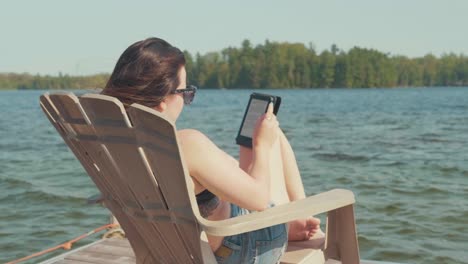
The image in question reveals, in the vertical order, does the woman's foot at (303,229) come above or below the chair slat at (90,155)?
below

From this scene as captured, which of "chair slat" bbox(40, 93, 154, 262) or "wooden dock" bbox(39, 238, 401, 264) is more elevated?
"chair slat" bbox(40, 93, 154, 262)

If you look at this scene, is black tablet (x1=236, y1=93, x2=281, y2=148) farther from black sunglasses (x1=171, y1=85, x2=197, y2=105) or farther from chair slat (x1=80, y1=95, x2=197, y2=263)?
chair slat (x1=80, y1=95, x2=197, y2=263)

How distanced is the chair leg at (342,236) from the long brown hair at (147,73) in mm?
830

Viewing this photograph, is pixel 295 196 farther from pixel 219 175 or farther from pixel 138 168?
pixel 138 168

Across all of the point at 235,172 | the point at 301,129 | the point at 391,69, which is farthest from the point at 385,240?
the point at 391,69

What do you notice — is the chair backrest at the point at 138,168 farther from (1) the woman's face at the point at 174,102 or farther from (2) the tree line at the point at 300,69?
(2) the tree line at the point at 300,69

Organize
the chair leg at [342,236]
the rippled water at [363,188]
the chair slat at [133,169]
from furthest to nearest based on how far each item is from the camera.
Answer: the rippled water at [363,188], the chair leg at [342,236], the chair slat at [133,169]

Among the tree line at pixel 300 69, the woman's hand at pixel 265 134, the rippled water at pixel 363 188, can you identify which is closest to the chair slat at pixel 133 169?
the woman's hand at pixel 265 134

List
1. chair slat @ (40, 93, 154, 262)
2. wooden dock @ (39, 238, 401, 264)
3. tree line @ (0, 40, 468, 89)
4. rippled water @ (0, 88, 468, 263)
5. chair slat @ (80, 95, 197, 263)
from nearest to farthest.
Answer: chair slat @ (80, 95, 197, 263) → chair slat @ (40, 93, 154, 262) → wooden dock @ (39, 238, 401, 264) → rippled water @ (0, 88, 468, 263) → tree line @ (0, 40, 468, 89)

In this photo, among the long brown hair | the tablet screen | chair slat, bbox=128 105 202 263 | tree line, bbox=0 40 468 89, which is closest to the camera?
chair slat, bbox=128 105 202 263

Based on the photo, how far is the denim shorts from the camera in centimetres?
228

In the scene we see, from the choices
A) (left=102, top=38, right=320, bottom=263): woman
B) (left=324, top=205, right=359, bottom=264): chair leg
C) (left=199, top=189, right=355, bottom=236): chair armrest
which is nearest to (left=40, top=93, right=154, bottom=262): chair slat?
(left=102, top=38, right=320, bottom=263): woman

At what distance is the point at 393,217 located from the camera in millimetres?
7473

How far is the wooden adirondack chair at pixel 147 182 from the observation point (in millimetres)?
1950
